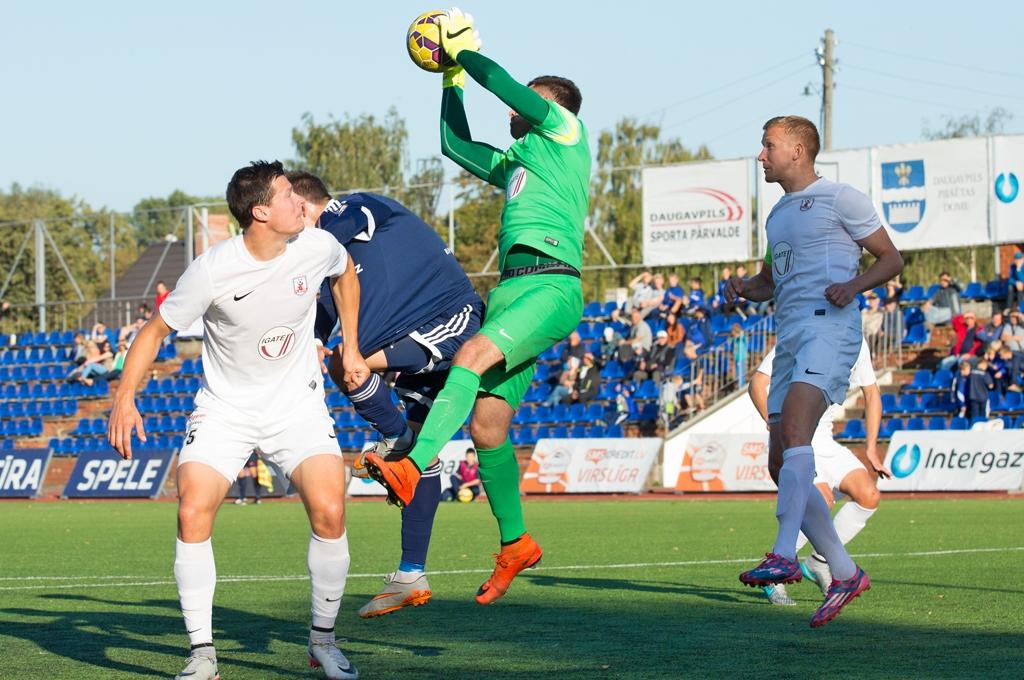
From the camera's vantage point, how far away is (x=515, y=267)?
7.14m

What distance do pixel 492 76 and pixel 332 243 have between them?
108 cm

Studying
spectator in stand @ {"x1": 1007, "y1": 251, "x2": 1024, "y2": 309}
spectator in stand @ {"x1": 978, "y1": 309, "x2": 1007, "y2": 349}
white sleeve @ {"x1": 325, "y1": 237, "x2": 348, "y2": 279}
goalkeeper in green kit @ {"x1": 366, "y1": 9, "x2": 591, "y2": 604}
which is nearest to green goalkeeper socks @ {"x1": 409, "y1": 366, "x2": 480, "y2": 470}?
goalkeeper in green kit @ {"x1": 366, "y1": 9, "x2": 591, "y2": 604}

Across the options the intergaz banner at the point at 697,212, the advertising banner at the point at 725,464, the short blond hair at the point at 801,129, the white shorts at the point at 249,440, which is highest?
the intergaz banner at the point at 697,212

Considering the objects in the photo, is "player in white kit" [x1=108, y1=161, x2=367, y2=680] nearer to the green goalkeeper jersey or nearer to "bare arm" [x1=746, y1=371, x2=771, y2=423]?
the green goalkeeper jersey

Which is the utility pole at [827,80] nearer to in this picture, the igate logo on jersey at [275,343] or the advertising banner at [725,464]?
the advertising banner at [725,464]

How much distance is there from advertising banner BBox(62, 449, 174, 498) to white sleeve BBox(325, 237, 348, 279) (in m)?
23.9

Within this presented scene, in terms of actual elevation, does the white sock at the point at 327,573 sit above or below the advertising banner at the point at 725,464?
above

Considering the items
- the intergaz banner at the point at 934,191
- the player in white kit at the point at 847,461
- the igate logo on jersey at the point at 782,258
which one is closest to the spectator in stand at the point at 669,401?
the intergaz banner at the point at 934,191

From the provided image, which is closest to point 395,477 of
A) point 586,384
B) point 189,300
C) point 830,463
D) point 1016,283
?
point 189,300

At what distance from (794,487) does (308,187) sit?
283 centimetres

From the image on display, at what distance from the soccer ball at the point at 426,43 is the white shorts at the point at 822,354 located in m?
2.24

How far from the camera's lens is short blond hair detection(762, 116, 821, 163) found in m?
7.48

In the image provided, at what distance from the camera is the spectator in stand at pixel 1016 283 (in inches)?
1094

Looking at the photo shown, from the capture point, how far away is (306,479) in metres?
6.37
